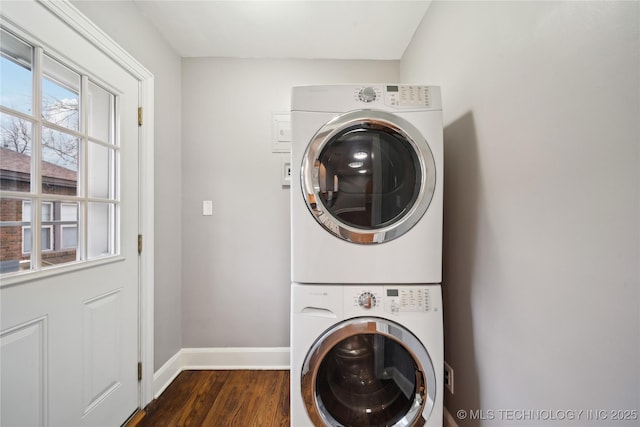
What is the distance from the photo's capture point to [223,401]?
1.54m

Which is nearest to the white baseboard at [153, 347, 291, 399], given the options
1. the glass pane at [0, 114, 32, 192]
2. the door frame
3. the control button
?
the door frame

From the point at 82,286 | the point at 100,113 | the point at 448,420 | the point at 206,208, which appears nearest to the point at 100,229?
the point at 82,286

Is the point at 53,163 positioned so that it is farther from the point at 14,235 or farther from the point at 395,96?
the point at 395,96

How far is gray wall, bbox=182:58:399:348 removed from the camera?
189cm

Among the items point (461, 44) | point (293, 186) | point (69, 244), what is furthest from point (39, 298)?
point (461, 44)

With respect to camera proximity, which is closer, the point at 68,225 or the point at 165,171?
the point at 68,225

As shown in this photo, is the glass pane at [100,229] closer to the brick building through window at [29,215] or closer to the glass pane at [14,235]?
the brick building through window at [29,215]

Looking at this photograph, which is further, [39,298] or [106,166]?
[106,166]

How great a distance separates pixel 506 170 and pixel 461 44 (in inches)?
27.3

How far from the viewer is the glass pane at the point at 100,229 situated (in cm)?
118

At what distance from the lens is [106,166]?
1273 millimetres

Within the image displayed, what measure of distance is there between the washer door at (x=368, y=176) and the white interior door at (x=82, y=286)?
3.39 feet

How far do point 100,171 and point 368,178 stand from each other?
1319 millimetres

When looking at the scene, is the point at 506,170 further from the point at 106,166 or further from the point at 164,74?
the point at 164,74
